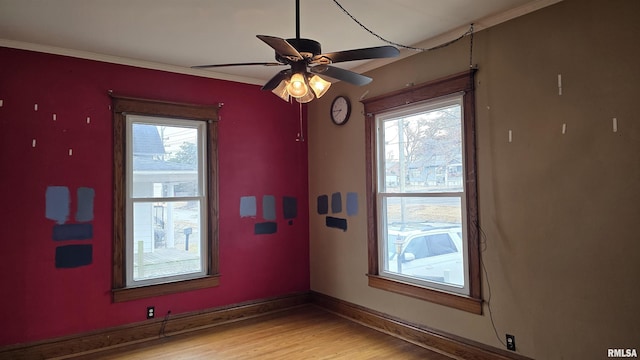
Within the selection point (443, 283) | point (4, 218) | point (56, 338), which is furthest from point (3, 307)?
point (443, 283)

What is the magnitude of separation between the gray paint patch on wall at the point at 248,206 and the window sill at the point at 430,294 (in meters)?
1.54

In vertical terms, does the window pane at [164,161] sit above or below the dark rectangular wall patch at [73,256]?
above

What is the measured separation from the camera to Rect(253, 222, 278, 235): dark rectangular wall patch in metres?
4.76

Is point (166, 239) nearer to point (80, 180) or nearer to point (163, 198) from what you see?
point (163, 198)

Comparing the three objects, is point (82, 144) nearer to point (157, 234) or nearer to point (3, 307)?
point (157, 234)

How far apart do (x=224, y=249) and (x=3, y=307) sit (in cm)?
199

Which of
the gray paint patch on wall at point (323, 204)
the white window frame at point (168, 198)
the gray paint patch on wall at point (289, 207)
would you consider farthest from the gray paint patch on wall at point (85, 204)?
the gray paint patch on wall at point (323, 204)

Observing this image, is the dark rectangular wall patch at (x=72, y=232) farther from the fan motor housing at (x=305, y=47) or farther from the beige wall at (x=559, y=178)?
the beige wall at (x=559, y=178)

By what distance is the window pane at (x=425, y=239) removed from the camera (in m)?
3.52

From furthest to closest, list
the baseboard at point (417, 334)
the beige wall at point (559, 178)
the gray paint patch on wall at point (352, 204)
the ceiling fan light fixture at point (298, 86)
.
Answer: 1. the gray paint patch on wall at point (352, 204)
2. the baseboard at point (417, 334)
3. the beige wall at point (559, 178)
4. the ceiling fan light fixture at point (298, 86)

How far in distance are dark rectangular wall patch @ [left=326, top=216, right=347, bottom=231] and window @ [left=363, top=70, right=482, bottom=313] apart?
1.44 ft

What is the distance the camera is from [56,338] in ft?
11.8

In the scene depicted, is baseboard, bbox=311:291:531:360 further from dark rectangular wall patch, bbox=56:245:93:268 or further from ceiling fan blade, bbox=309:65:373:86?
dark rectangular wall patch, bbox=56:245:93:268

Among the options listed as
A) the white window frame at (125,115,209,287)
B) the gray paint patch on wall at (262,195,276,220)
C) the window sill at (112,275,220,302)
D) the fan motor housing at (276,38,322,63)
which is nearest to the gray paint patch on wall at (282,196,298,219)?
the gray paint patch on wall at (262,195,276,220)
